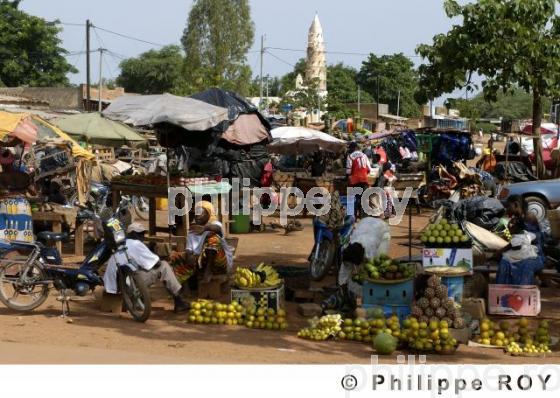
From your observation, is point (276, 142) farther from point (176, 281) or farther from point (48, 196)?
point (176, 281)

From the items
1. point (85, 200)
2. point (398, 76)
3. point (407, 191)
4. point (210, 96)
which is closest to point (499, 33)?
point (210, 96)

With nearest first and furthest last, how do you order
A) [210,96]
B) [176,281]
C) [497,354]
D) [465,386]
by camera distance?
[465,386] < [497,354] < [176,281] < [210,96]

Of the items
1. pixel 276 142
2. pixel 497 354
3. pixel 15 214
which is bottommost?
pixel 497 354

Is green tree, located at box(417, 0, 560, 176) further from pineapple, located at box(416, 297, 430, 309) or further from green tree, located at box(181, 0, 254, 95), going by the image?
green tree, located at box(181, 0, 254, 95)

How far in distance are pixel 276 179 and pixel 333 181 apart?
140 centimetres

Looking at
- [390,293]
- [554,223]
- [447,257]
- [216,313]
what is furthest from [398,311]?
[554,223]

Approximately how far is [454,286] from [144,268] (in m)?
3.20

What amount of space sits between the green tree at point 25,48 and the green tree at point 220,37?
7.93 m

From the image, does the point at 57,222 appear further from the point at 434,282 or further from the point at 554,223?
the point at 554,223

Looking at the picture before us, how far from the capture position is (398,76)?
7650 centimetres

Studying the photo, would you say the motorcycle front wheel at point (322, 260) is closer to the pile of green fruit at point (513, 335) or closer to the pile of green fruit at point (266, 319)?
the pile of green fruit at point (266, 319)

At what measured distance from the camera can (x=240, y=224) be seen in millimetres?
15656

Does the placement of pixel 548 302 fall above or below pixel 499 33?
below

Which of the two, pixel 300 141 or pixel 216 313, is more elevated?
pixel 300 141
